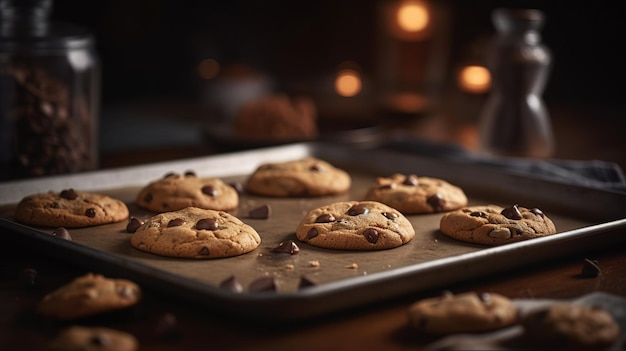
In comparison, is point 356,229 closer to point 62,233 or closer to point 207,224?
point 207,224

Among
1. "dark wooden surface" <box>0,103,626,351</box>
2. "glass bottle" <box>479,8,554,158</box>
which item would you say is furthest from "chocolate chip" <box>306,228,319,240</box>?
"glass bottle" <box>479,8,554,158</box>

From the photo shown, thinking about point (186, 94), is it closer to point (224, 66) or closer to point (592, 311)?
point (224, 66)

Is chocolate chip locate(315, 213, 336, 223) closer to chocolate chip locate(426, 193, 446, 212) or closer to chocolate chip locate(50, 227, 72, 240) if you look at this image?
chocolate chip locate(426, 193, 446, 212)

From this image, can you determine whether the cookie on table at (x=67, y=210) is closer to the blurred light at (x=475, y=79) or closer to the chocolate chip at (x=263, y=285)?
the chocolate chip at (x=263, y=285)

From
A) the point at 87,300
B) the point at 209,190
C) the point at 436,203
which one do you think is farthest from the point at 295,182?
the point at 87,300

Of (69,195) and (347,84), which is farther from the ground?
(69,195)

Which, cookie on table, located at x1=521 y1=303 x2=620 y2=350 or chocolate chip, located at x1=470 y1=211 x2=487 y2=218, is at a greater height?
cookie on table, located at x1=521 y1=303 x2=620 y2=350

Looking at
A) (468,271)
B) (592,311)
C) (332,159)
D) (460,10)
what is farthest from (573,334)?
(460,10)
